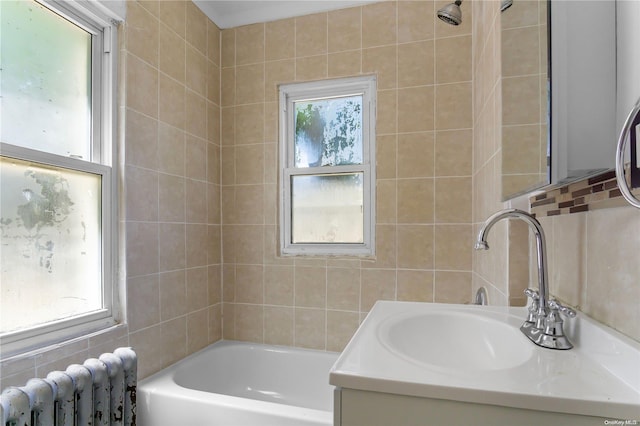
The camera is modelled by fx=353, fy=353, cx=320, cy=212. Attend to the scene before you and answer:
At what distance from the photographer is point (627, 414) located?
0.49 m

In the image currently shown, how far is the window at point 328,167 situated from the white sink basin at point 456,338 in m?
1.12

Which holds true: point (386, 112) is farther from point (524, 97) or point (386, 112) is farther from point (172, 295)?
point (172, 295)

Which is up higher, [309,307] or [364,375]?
[364,375]

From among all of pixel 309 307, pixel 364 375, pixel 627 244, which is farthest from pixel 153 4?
pixel 627 244

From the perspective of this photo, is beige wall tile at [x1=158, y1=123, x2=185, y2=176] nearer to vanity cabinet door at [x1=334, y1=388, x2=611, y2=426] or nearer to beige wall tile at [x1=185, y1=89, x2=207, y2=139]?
beige wall tile at [x1=185, y1=89, x2=207, y2=139]

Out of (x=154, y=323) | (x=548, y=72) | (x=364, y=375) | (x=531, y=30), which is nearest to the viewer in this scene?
(x=364, y=375)

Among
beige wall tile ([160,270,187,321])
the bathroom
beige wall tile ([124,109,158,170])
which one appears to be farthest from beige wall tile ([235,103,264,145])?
beige wall tile ([160,270,187,321])

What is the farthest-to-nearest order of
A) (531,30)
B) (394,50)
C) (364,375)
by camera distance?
1. (394,50)
2. (531,30)
3. (364,375)

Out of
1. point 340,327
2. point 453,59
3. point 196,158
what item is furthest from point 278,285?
point 453,59

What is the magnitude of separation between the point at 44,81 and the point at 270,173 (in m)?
1.21

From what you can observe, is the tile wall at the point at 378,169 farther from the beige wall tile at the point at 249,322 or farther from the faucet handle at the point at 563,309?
the faucet handle at the point at 563,309

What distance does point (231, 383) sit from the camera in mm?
2154

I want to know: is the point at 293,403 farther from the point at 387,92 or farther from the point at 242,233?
the point at 387,92

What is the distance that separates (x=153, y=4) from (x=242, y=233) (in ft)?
4.46
